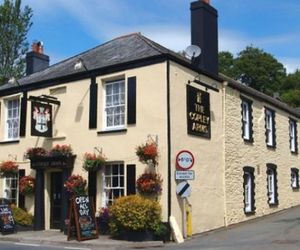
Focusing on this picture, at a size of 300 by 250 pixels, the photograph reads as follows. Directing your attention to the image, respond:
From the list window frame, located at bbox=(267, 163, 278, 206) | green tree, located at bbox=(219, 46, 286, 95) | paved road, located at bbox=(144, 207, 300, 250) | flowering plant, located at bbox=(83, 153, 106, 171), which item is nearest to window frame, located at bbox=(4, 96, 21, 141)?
flowering plant, located at bbox=(83, 153, 106, 171)

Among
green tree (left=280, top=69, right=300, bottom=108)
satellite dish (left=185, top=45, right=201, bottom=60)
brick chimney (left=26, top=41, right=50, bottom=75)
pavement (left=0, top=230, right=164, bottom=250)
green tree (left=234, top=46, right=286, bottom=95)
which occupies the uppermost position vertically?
green tree (left=234, top=46, right=286, bottom=95)

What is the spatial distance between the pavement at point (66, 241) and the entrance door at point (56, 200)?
89 centimetres

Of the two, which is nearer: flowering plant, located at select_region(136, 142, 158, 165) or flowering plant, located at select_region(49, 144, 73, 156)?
flowering plant, located at select_region(136, 142, 158, 165)

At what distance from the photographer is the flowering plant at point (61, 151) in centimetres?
1961

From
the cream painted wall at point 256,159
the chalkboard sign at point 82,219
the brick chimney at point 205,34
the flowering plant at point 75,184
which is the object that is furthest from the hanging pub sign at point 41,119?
the cream painted wall at point 256,159

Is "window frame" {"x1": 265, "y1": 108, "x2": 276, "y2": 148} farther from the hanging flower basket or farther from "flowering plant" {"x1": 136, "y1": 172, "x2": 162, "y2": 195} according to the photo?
the hanging flower basket

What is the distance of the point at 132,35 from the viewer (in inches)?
859

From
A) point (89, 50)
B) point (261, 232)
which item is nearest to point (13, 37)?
point (89, 50)

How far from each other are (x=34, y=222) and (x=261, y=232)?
332 inches

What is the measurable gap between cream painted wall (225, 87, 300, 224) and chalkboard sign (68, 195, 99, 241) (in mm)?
5575

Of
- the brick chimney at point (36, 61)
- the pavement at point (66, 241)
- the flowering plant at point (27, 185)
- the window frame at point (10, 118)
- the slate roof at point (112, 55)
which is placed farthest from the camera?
the brick chimney at point (36, 61)

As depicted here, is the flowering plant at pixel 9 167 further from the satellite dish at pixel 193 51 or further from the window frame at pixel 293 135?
the window frame at pixel 293 135

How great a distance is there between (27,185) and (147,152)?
6003 millimetres

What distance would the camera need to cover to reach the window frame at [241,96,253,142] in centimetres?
2272
